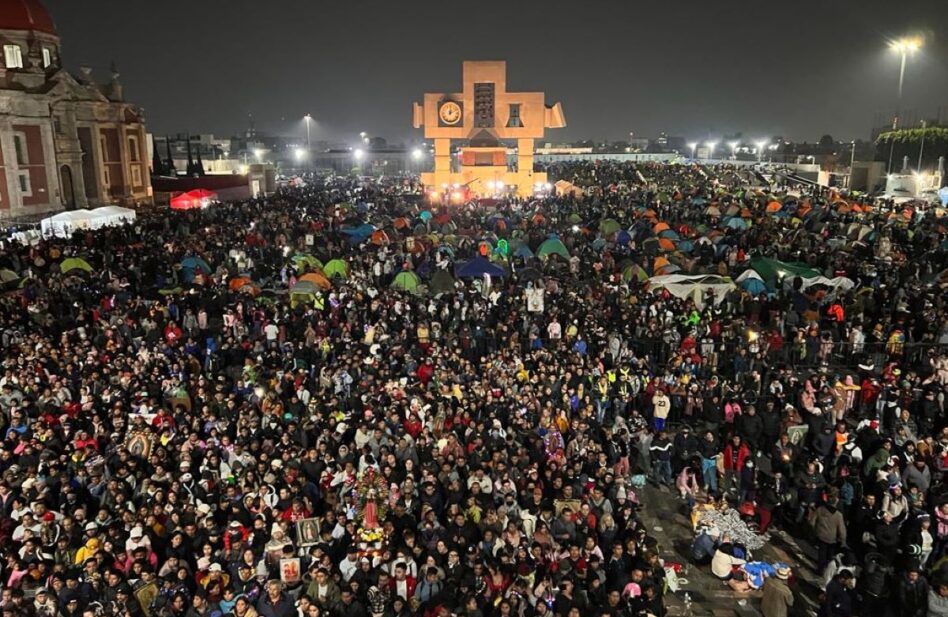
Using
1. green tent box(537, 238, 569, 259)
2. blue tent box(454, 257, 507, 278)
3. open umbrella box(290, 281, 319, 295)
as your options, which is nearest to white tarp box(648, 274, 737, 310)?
blue tent box(454, 257, 507, 278)

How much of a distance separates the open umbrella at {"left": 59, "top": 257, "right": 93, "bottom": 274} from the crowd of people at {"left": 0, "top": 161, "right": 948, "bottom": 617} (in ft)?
0.60

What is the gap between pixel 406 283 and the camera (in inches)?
667

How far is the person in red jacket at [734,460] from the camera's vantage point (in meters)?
9.65

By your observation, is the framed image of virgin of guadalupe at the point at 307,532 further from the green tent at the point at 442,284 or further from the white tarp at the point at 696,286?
the white tarp at the point at 696,286

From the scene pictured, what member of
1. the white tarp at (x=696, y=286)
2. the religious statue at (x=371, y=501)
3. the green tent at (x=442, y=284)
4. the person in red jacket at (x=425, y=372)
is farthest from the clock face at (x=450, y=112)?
the religious statue at (x=371, y=501)

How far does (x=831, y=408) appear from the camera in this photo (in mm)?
10945

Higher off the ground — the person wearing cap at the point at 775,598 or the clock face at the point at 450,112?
the clock face at the point at 450,112

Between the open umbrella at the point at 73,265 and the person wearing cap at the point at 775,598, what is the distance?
1688 cm

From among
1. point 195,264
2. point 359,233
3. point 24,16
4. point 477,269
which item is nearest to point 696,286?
point 477,269

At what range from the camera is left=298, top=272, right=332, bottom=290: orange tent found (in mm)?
16453

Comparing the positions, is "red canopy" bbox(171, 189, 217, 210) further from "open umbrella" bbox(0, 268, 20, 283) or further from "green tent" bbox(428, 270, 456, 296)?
"green tent" bbox(428, 270, 456, 296)

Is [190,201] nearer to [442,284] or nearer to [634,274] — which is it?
[442,284]

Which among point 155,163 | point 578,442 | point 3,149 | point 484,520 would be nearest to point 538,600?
point 484,520

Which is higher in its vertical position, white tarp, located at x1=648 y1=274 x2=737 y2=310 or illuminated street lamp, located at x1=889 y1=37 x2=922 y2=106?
illuminated street lamp, located at x1=889 y1=37 x2=922 y2=106
